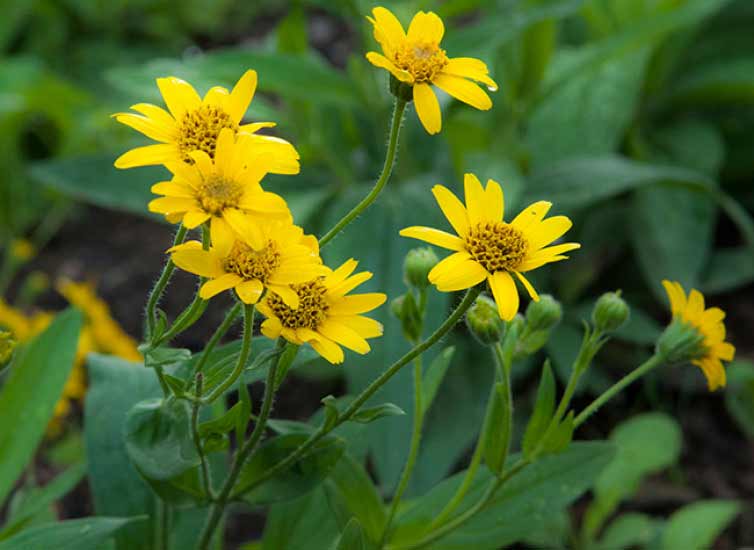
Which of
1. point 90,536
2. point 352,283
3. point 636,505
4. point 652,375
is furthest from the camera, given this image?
point 652,375

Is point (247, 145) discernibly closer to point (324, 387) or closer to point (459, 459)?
point (459, 459)

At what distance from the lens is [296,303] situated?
824mm

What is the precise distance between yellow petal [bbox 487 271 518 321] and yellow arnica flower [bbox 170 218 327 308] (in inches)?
6.1

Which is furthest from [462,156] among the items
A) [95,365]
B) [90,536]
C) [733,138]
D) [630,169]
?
[90,536]

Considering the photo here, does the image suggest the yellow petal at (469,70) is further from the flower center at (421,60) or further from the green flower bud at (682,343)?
the green flower bud at (682,343)

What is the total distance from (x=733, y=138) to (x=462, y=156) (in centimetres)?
76

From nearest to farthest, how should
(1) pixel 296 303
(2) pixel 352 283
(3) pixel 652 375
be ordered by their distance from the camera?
1. (1) pixel 296 303
2. (2) pixel 352 283
3. (3) pixel 652 375

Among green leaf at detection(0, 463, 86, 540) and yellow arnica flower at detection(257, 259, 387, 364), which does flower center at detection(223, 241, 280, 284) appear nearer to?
yellow arnica flower at detection(257, 259, 387, 364)

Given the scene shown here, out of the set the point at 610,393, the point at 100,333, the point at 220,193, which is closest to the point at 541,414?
the point at 610,393

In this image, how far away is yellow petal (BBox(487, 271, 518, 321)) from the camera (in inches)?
33.6

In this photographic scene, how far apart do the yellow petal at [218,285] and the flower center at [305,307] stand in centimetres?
8

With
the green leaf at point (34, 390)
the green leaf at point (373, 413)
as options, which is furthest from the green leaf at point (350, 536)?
the green leaf at point (34, 390)

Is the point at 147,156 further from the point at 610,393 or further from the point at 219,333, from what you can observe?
the point at 610,393

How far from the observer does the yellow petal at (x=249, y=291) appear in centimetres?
81
